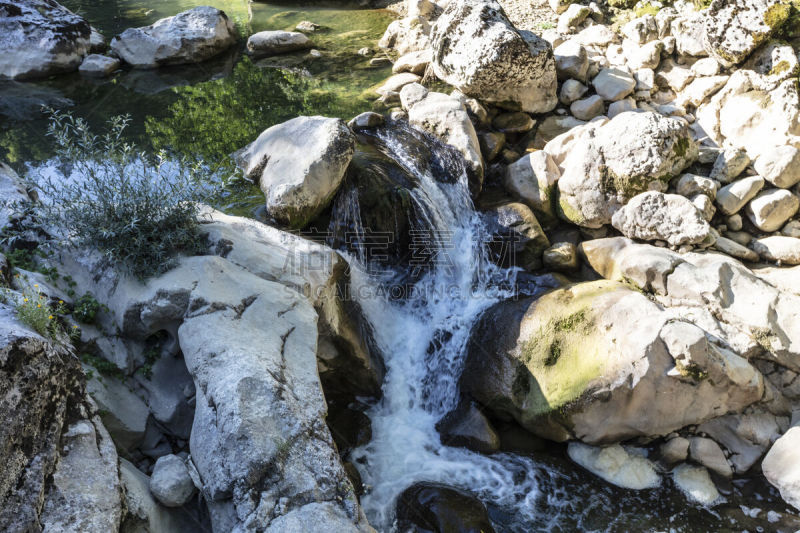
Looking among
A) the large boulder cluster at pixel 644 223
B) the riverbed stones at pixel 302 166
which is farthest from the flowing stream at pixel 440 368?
the riverbed stones at pixel 302 166

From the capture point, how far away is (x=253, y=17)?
16.5 meters

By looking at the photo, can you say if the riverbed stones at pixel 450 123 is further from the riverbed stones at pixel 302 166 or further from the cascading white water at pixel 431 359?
the riverbed stones at pixel 302 166

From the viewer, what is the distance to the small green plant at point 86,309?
15.1 ft

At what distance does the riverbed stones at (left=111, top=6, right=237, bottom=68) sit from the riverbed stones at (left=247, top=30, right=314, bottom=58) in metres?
1.14

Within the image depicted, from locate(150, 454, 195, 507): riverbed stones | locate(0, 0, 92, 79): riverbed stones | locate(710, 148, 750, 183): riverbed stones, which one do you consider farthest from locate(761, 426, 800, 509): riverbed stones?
locate(0, 0, 92, 79): riverbed stones

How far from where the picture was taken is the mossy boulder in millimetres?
5383

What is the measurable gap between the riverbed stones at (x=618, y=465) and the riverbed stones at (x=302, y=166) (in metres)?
4.25

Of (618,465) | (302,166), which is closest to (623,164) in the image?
(618,465)

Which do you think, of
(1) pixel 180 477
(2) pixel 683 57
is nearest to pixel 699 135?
(2) pixel 683 57

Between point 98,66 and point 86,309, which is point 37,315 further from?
point 98,66

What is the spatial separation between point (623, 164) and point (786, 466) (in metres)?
4.04

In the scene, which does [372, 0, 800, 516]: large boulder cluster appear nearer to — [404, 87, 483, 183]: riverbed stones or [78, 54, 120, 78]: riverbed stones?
[404, 87, 483, 183]: riverbed stones

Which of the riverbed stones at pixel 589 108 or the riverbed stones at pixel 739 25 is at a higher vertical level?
the riverbed stones at pixel 739 25

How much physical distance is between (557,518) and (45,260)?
214 inches
